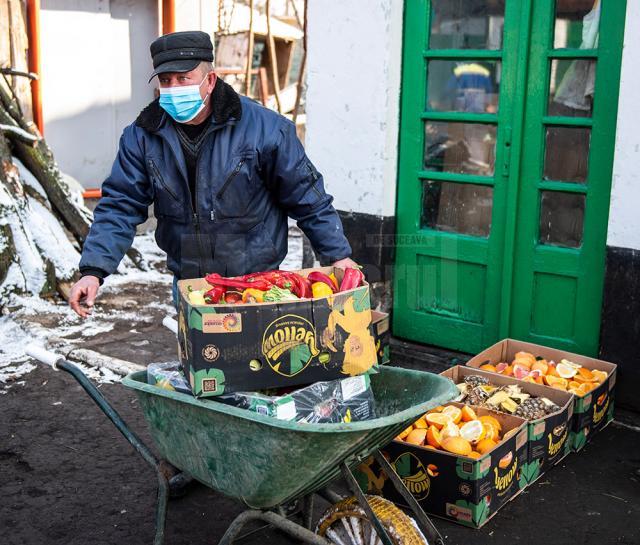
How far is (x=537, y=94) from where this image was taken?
5.01m

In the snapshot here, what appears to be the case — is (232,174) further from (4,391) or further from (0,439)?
(4,391)

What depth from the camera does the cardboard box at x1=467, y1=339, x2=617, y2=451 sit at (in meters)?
4.48

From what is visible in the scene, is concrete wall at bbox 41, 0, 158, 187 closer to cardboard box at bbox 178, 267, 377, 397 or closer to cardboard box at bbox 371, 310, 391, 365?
cardboard box at bbox 371, 310, 391, 365

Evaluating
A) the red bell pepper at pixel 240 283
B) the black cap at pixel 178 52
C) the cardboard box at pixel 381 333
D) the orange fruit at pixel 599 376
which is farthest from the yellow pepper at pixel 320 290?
the cardboard box at pixel 381 333

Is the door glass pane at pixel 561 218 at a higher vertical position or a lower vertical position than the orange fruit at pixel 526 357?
higher

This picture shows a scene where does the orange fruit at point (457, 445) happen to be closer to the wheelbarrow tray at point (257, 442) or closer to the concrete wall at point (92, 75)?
the wheelbarrow tray at point (257, 442)

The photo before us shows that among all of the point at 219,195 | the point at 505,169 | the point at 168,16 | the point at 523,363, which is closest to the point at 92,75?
the point at 168,16

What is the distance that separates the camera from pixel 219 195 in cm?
371

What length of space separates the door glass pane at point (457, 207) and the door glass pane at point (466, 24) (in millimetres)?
866

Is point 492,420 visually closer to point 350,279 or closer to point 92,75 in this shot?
point 350,279

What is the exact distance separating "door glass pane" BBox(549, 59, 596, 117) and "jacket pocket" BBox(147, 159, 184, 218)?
244 cm

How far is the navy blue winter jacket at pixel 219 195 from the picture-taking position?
3.69 meters

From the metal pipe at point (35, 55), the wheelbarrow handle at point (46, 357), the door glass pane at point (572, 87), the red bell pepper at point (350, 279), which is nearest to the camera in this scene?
the red bell pepper at point (350, 279)

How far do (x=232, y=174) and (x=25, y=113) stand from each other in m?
5.83
